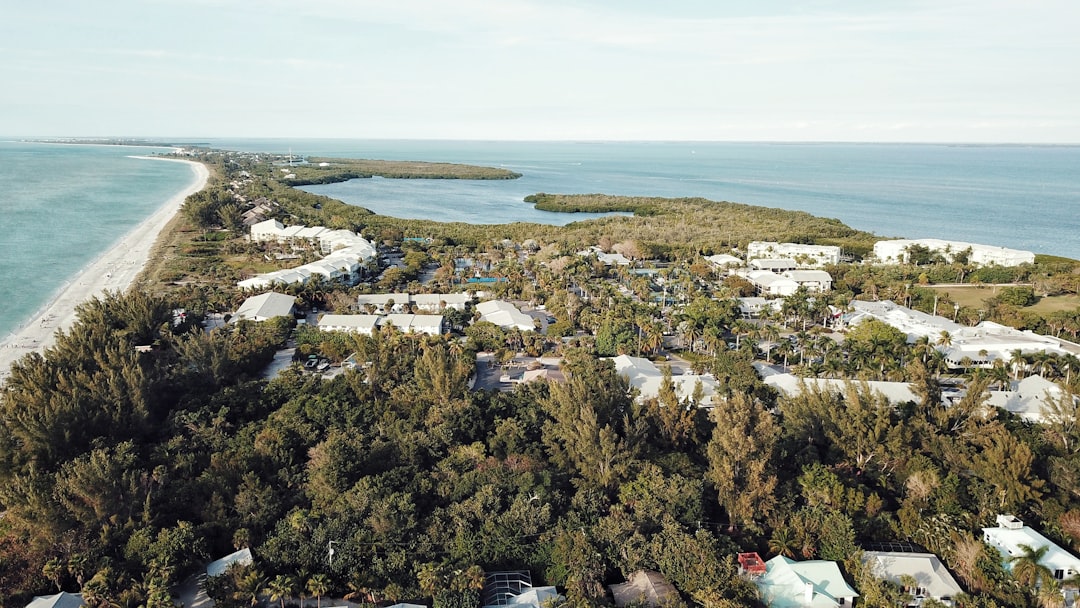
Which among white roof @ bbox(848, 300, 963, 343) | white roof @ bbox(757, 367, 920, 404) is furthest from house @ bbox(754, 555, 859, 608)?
white roof @ bbox(848, 300, 963, 343)

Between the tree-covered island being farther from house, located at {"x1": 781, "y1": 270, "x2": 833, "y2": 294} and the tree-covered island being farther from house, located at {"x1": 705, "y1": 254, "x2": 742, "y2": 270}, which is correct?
house, located at {"x1": 705, "y1": 254, "x2": 742, "y2": 270}

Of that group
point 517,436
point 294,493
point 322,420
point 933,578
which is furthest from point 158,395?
point 933,578

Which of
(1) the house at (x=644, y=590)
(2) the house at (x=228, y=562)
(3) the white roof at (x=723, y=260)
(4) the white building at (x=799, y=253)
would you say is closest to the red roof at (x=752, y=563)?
(1) the house at (x=644, y=590)

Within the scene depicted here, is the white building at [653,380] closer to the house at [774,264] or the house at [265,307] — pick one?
the house at [265,307]

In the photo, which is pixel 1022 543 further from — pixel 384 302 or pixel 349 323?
pixel 384 302

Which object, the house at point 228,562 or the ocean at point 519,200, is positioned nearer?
the house at point 228,562

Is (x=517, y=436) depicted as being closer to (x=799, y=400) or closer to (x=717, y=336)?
(x=799, y=400)
